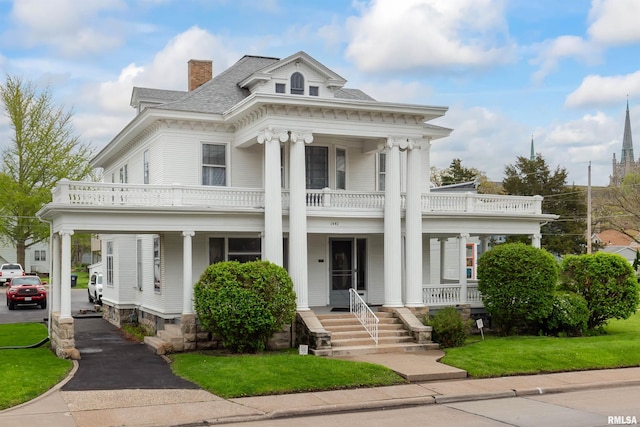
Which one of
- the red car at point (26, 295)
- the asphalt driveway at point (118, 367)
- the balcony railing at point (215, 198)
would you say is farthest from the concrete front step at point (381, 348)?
the red car at point (26, 295)

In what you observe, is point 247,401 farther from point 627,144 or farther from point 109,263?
point 627,144

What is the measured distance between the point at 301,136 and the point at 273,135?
0.90 metres

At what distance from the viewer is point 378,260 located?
26.1 metres

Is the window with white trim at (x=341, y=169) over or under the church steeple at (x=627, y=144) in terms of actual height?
under

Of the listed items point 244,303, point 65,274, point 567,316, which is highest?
point 65,274

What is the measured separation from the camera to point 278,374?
53.9ft

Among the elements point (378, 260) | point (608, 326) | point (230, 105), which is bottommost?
point (608, 326)

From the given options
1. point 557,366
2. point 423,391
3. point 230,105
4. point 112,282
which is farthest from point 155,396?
point 112,282

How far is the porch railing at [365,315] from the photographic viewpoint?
2133 centimetres

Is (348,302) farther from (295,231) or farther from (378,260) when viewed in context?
(295,231)

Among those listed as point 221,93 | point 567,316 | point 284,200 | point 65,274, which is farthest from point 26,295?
point 567,316

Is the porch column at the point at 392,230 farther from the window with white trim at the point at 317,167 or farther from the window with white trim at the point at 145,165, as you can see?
the window with white trim at the point at 145,165

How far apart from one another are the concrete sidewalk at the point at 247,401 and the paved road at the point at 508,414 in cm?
31

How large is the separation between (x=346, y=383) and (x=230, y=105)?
12.2m
